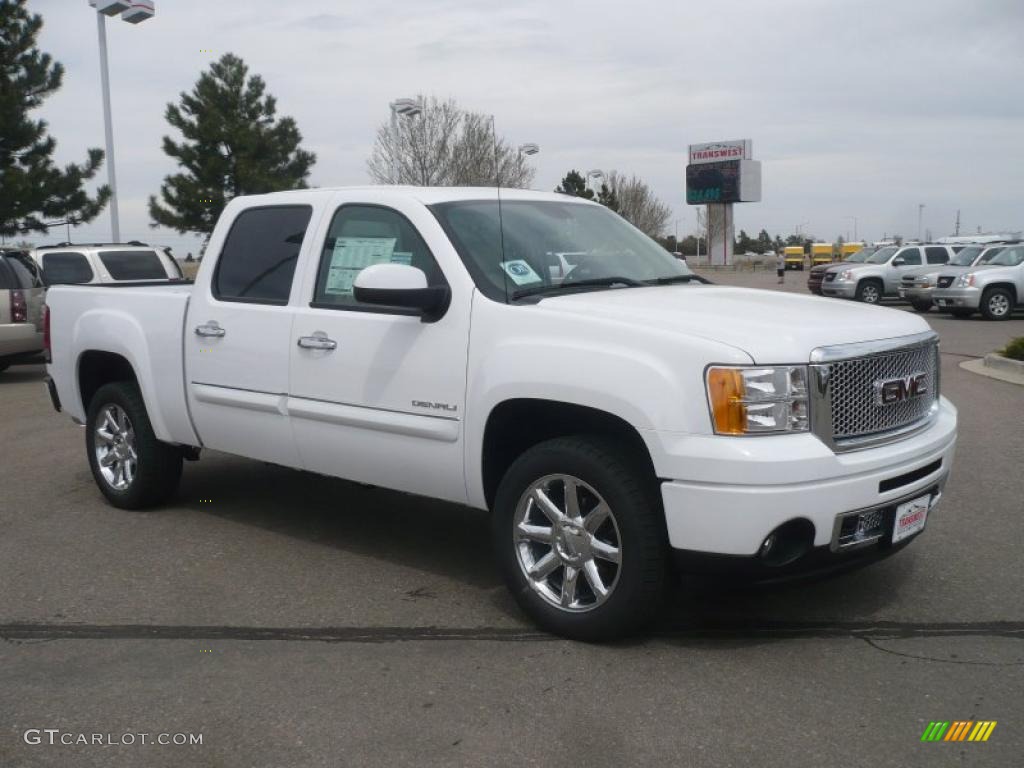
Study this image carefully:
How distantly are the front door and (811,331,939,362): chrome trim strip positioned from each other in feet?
4.98

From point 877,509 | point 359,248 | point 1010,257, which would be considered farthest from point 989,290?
point 877,509

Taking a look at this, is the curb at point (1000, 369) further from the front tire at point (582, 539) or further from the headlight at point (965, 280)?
the headlight at point (965, 280)

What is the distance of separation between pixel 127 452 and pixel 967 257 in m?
23.9

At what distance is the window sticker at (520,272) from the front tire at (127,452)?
2.79m

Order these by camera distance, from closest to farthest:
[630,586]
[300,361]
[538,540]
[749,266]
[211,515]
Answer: [630,586]
[538,540]
[300,361]
[211,515]
[749,266]

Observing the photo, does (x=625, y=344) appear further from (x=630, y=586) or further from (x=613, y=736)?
(x=613, y=736)

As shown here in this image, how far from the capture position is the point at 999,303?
24266 mm

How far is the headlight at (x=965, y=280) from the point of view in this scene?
79.2 feet

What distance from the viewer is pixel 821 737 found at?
11.8 ft

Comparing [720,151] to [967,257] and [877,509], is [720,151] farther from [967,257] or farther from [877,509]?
[877,509]

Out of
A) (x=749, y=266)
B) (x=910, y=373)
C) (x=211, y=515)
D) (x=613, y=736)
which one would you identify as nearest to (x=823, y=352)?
(x=910, y=373)

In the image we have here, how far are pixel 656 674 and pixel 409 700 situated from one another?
0.94 metres

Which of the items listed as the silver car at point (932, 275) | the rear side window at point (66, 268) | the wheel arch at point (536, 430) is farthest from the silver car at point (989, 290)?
the wheel arch at point (536, 430)

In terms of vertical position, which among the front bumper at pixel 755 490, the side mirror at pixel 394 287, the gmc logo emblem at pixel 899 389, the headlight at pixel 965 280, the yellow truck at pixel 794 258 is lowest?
the yellow truck at pixel 794 258
